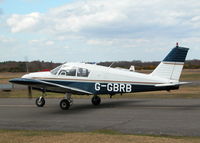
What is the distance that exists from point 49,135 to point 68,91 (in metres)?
7.13

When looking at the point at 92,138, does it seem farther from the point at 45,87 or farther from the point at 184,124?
the point at 45,87

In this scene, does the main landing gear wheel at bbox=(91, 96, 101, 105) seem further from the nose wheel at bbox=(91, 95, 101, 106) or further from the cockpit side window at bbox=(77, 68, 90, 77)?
the cockpit side window at bbox=(77, 68, 90, 77)

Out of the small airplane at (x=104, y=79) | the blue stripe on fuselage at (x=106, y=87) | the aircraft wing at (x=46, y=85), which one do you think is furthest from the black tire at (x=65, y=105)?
the blue stripe on fuselage at (x=106, y=87)

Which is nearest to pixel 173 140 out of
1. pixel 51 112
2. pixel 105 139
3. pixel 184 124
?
pixel 105 139

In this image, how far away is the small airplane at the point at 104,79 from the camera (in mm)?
16391

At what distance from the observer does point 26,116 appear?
48.3ft

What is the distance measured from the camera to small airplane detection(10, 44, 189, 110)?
16.4 metres

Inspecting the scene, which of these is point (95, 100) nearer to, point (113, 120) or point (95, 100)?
point (95, 100)

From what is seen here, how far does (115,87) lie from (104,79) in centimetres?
72

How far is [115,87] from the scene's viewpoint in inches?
664

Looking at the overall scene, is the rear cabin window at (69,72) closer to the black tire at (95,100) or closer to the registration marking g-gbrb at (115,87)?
the registration marking g-gbrb at (115,87)

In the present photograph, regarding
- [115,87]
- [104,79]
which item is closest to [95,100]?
[104,79]

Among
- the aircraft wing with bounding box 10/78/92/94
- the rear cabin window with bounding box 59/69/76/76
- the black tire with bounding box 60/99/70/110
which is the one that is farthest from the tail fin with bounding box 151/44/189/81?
the black tire with bounding box 60/99/70/110

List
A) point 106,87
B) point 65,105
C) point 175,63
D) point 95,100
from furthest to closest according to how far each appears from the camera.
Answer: point 95,100, point 106,87, point 65,105, point 175,63
